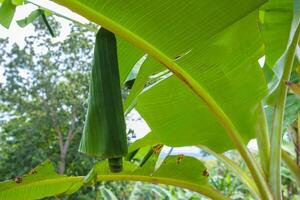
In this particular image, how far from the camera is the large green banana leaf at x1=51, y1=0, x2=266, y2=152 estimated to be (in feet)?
1.47

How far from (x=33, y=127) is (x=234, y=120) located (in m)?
4.84

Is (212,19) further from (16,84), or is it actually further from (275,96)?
(16,84)

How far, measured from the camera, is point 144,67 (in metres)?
0.52

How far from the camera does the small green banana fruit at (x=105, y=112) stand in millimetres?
393

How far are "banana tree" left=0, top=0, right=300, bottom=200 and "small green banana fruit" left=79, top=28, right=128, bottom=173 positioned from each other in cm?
5

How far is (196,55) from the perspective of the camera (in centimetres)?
53

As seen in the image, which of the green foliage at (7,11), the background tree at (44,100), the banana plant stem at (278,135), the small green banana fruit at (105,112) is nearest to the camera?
the small green banana fruit at (105,112)

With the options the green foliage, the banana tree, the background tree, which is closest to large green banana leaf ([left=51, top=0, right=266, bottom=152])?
the banana tree

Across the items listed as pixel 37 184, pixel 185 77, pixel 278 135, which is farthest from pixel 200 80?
pixel 37 184

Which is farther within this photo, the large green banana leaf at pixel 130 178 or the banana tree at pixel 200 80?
the large green banana leaf at pixel 130 178

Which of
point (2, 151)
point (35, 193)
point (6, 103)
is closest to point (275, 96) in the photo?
point (35, 193)

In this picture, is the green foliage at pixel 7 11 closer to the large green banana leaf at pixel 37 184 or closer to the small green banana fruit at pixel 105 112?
the large green banana leaf at pixel 37 184

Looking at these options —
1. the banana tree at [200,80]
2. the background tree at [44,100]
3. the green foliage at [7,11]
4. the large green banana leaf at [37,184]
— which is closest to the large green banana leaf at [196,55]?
the banana tree at [200,80]

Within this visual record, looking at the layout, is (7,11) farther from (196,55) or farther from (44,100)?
(44,100)
